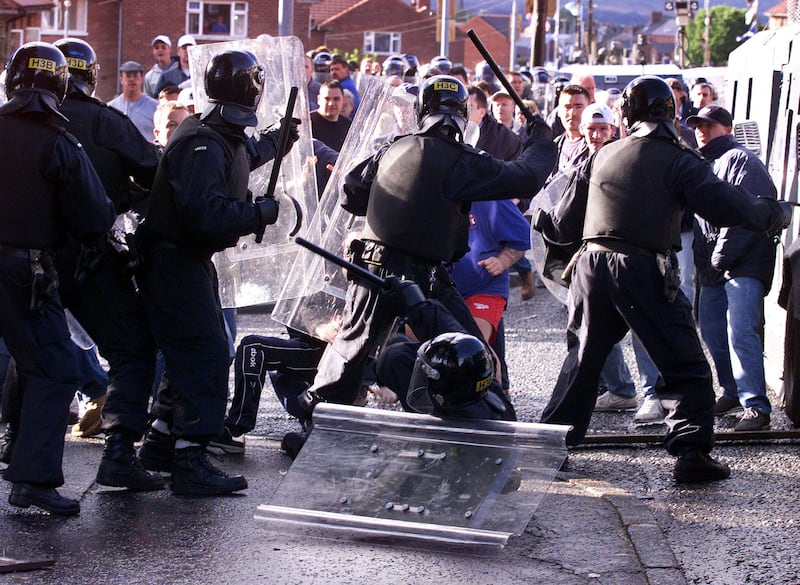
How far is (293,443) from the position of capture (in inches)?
260

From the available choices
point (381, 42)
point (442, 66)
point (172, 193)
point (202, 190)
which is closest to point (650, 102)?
point (202, 190)

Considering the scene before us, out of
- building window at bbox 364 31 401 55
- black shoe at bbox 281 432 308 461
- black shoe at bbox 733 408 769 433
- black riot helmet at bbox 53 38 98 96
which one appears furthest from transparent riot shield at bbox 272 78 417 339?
building window at bbox 364 31 401 55

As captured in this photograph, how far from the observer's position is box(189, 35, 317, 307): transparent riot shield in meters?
7.20

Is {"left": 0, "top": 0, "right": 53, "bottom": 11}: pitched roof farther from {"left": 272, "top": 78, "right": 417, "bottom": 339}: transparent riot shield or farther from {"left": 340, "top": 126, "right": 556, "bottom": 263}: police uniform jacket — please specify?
{"left": 340, "top": 126, "right": 556, "bottom": 263}: police uniform jacket

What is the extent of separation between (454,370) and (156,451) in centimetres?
180

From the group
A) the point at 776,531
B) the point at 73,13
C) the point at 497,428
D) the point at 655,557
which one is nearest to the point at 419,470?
the point at 497,428

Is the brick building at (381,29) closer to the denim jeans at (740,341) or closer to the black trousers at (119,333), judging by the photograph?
the denim jeans at (740,341)

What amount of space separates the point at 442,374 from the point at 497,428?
0.32 m

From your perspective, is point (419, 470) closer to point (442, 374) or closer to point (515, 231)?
point (442, 374)

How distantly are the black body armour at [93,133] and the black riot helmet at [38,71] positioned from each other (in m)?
0.37

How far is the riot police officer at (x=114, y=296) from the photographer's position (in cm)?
570

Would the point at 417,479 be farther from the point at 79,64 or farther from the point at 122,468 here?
the point at 79,64

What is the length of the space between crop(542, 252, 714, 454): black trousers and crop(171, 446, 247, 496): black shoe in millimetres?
1783

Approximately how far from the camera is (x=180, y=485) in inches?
227
